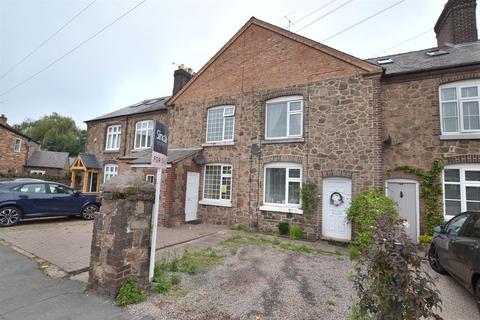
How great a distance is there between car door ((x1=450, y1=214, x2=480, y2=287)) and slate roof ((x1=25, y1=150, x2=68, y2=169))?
40.9 meters

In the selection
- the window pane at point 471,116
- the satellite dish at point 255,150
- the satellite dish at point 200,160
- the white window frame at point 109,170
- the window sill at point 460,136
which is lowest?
the white window frame at point 109,170

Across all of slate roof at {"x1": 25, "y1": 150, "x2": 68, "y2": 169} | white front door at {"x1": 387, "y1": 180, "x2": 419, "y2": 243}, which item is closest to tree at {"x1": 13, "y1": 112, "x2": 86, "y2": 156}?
slate roof at {"x1": 25, "y1": 150, "x2": 68, "y2": 169}

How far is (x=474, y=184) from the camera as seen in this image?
8.00 meters

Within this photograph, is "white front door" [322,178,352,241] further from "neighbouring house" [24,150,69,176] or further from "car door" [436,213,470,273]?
"neighbouring house" [24,150,69,176]

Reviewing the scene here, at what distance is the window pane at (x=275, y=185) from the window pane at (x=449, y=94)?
625 cm

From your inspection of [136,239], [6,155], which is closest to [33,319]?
[136,239]

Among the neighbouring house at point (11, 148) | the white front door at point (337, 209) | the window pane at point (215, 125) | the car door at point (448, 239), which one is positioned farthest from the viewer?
the neighbouring house at point (11, 148)

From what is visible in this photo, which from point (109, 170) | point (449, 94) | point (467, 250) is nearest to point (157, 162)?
point (467, 250)

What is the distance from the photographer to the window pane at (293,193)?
9.94 meters

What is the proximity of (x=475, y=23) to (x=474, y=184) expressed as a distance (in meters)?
8.69

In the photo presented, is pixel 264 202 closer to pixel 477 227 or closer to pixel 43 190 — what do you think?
pixel 477 227

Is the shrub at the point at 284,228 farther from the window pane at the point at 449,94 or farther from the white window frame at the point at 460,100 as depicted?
the window pane at the point at 449,94

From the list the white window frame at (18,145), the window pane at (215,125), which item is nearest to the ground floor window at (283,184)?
the window pane at (215,125)

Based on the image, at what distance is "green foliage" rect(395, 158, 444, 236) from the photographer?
828cm
